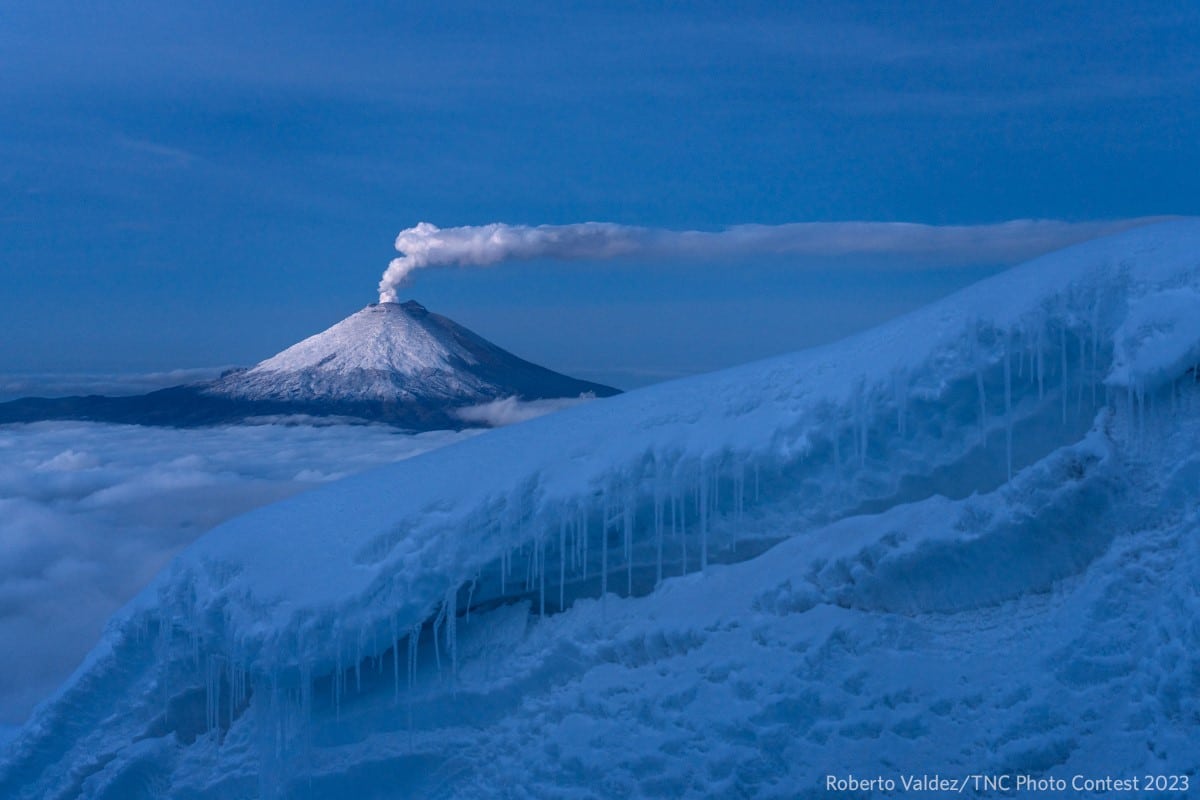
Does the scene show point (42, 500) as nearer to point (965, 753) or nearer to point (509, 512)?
point (509, 512)

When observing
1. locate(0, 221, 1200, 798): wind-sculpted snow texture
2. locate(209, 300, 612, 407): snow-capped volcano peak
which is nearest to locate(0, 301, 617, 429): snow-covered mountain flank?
locate(209, 300, 612, 407): snow-capped volcano peak

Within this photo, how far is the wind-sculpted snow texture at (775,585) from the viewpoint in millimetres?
5633

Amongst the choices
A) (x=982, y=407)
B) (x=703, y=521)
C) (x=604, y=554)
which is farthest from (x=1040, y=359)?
→ (x=604, y=554)

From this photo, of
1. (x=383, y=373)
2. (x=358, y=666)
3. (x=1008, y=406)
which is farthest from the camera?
(x=383, y=373)

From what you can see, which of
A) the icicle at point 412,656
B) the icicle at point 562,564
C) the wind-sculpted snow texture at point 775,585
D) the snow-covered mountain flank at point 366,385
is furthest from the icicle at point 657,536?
the snow-covered mountain flank at point 366,385

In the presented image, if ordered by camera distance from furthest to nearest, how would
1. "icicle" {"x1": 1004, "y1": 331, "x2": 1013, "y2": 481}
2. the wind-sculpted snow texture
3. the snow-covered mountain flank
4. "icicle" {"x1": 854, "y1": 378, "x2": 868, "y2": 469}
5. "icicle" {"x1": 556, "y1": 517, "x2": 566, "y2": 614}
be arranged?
the snow-covered mountain flank, "icicle" {"x1": 556, "y1": 517, "x2": 566, "y2": 614}, "icicle" {"x1": 854, "y1": 378, "x2": 868, "y2": 469}, "icicle" {"x1": 1004, "y1": 331, "x2": 1013, "y2": 481}, the wind-sculpted snow texture

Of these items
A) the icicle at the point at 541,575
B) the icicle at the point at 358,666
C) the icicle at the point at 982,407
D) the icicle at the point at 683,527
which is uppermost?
the icicle at the point at 982,407

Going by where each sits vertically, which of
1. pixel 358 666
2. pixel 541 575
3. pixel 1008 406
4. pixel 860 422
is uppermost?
pixel 1008 406

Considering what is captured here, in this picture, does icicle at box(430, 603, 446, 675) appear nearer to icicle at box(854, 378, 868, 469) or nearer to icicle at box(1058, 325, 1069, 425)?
icicle at box(854, 378, 868, 469)

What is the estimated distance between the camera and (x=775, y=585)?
6.34 meters

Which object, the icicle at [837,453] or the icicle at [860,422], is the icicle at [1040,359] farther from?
the icicle at [837,453]

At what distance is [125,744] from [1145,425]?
30.0 ft

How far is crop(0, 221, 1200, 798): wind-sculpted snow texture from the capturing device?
5.63 meters

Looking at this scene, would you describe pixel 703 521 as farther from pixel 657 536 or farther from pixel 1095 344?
pixel 1095 344
